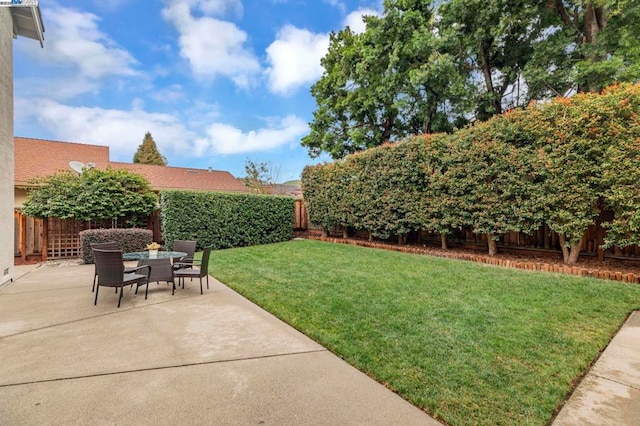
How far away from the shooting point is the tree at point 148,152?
3322 centimetres

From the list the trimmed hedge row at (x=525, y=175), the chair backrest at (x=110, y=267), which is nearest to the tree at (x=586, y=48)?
the trimmed hedge row at (x=525, y=175)

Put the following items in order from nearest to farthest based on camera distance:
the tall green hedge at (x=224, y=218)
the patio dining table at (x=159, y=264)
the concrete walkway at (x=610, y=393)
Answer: the concrete walkway at (x=610, y=393), the patio dining table at (x=159, y=264), the tall green hedge at (x=224, y=218)

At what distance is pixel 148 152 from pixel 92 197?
91.7 feet

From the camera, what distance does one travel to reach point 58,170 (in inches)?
372

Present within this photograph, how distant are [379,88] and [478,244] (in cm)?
824

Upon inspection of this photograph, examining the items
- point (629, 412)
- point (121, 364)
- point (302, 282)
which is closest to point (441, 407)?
point (629, 412)

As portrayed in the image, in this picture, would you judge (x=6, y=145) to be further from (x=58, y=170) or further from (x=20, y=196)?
(x=20, y=196)

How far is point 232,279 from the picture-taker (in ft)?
Result: 20.5

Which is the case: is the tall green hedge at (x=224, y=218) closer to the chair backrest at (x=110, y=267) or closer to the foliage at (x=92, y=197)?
the foliage at (x=92, y=197)

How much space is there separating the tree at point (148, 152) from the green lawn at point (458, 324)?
3175 centimetres

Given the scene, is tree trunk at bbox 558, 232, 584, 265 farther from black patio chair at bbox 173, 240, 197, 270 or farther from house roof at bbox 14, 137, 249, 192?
house roof at bbox 14, 137, 249, 192

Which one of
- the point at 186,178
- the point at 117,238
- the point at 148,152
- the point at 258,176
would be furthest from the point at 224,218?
the point at 148,152

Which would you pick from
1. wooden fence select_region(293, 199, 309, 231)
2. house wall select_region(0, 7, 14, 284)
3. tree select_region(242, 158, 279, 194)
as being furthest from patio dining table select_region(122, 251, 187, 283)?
tree select_region(242, 158, 279, 194)

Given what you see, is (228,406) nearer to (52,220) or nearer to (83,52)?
(52,220)
